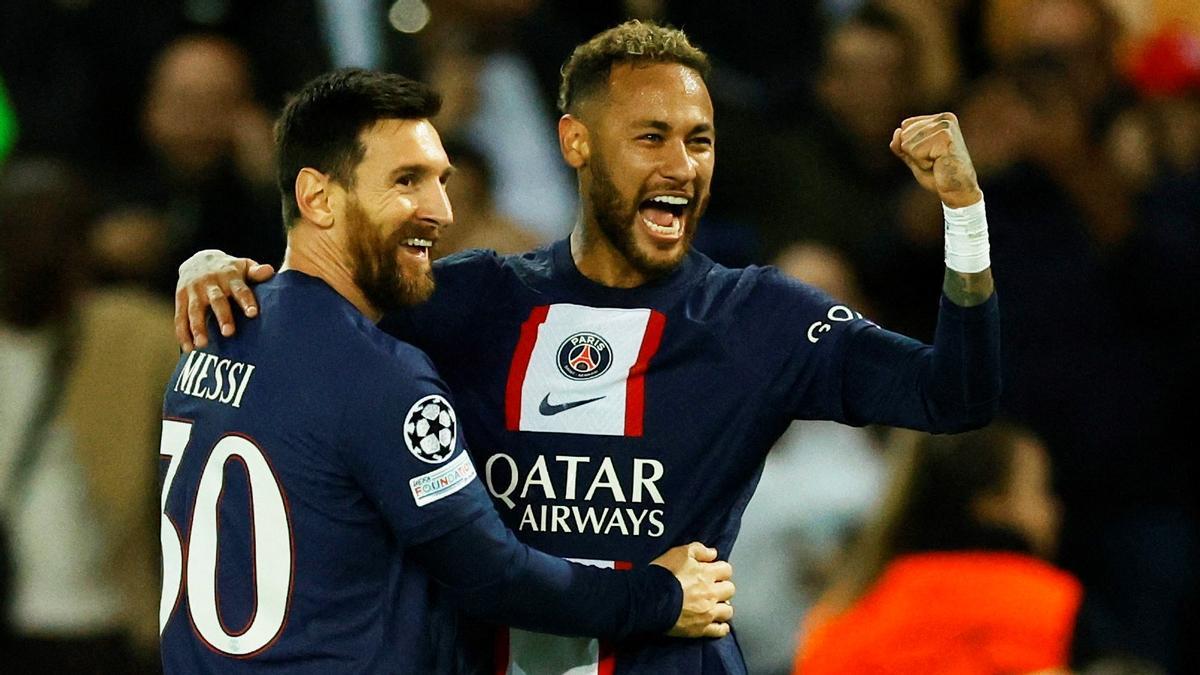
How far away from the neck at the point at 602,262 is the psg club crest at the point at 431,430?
694 mm

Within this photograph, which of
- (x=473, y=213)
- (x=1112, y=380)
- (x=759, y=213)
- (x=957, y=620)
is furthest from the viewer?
(x=759, y=213)

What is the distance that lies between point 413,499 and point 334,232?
607 millimetres

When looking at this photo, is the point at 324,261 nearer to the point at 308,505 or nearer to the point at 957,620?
the point at 308,505

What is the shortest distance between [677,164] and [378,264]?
72 centimetres

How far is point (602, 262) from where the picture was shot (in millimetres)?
4633

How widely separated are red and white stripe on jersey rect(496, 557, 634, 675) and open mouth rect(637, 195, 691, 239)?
0.73 metres

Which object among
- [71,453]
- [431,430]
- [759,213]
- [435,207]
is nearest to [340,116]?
[435,207]

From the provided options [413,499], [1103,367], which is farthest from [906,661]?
[1103,367]

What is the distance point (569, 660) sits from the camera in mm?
4453

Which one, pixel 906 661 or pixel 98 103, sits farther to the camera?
pixel 98 103

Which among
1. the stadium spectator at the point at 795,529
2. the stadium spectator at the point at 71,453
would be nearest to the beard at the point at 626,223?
the stadium spectator at the point at 795,529

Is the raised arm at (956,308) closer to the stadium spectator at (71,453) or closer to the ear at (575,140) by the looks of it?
the ear at (575,140)

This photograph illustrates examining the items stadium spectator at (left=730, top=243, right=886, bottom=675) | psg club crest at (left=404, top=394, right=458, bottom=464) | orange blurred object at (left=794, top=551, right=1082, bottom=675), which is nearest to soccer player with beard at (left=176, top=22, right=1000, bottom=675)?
psg club crest at (left=404, top=394, right=458, bottom=464)

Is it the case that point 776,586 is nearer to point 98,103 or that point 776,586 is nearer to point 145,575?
point 145,575
